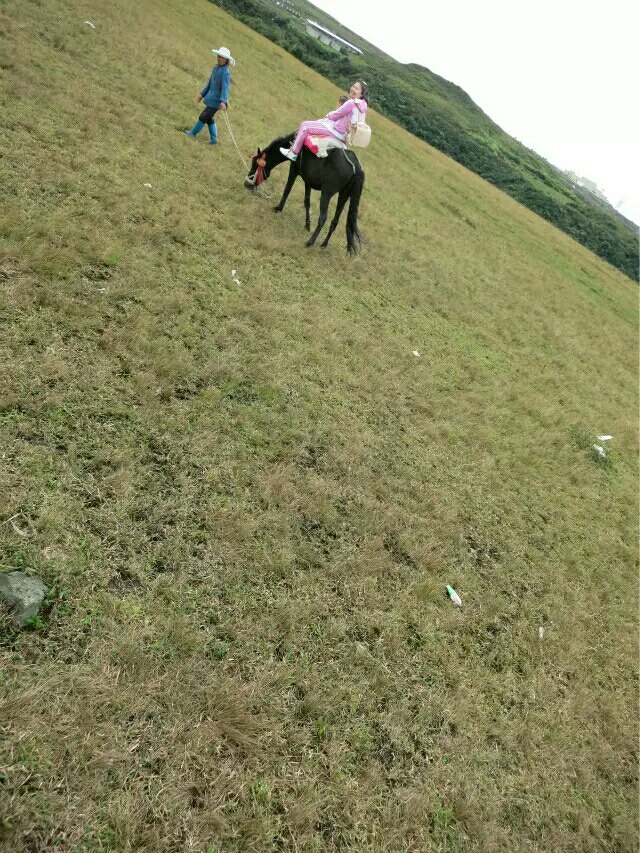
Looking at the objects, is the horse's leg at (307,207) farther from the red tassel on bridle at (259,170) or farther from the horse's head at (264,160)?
the red tassel on bridle at (259,170)

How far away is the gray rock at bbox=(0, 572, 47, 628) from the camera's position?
8.64 feet

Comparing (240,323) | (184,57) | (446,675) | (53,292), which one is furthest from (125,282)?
(184,57)

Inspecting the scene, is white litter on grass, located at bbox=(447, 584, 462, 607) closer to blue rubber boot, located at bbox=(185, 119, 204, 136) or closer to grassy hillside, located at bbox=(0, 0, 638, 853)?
grassy hillside, located at bbox=(0, 0, 638, 853)

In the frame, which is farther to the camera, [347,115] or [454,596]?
[347,115]

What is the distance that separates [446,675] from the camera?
374 centimetres

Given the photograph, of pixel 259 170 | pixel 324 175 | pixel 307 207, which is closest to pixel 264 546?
pixel 324 175

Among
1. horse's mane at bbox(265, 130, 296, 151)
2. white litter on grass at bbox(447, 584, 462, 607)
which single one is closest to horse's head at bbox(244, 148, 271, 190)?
horse's mane at bbox(265, 130, 296, 151)

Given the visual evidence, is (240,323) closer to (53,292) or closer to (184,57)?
(53,292)

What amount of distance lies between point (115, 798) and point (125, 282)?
509cm

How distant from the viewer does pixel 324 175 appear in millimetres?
8930

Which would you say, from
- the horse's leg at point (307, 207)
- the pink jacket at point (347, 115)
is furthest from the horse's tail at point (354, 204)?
the horse's leg at point (307, 207)

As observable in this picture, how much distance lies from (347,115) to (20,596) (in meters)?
8.91

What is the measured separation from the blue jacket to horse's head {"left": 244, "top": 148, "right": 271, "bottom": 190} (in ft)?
6.28

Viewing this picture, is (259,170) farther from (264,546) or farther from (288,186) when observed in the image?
(264,546)
